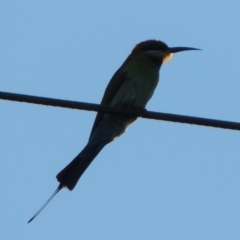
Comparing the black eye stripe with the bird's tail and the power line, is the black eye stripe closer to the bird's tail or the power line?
the bird's tail

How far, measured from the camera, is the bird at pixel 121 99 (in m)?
4.42

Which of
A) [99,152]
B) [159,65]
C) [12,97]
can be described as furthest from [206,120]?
[159,65]

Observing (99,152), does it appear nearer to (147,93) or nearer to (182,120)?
(147,93)

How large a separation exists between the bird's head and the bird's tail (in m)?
0.96

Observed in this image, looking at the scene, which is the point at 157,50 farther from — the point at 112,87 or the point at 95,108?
the point at 95,108

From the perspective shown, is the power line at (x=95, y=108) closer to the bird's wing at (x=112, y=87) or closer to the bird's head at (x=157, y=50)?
the bird's wing at (x=112, y=87)

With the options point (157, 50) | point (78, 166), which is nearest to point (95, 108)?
point (78, 166)

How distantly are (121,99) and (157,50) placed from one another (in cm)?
78

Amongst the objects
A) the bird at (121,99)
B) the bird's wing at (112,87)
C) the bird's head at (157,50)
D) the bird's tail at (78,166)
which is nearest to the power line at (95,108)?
the bird's tail at (78,166)

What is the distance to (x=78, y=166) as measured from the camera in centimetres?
434

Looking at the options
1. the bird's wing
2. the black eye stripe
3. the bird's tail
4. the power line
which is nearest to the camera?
the power line

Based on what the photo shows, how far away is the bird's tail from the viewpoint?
4.11 meters


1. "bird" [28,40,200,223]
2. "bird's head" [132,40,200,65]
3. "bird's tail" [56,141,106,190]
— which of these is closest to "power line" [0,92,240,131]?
"bird's tail" [56,141,106,190]

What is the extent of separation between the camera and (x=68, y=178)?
4.13 meters
